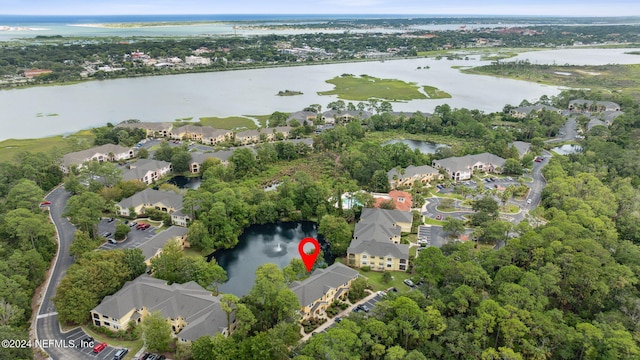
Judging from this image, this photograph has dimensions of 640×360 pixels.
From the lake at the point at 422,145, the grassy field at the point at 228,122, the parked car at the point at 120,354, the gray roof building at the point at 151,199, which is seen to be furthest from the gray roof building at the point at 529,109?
the parked car at the point at 120,354

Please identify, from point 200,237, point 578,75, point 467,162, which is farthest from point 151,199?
point 578,75

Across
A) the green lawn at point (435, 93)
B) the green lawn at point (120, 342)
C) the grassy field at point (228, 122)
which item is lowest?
the green lawn at point (120, 342)

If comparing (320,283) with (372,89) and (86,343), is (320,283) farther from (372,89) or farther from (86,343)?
(372,89)

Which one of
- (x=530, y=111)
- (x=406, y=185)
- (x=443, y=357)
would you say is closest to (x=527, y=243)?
(x=443, y=357)

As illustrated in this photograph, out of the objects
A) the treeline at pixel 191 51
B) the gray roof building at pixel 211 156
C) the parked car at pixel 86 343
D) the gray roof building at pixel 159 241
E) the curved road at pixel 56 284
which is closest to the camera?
the curved road at pixel 56 284

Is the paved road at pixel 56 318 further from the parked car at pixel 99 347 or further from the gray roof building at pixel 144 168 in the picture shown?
the gray roof building at pixel 144 168
